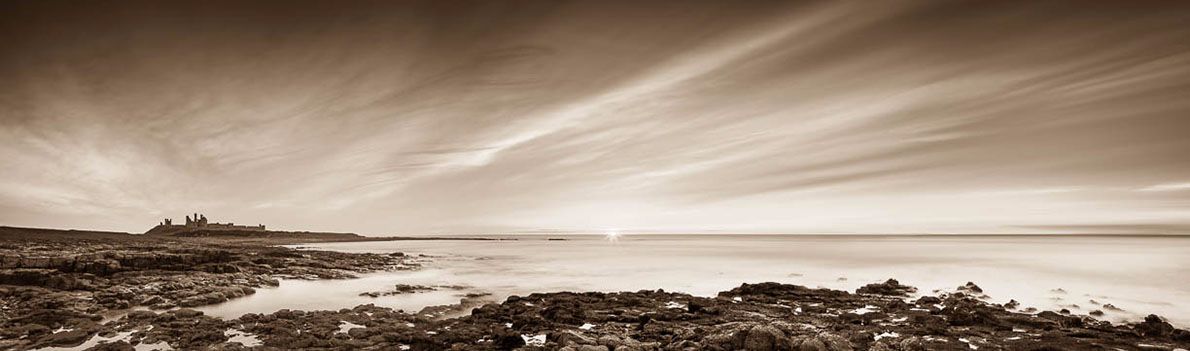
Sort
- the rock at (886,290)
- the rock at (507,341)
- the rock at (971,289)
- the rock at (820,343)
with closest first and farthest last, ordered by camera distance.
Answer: the rock at (820,343) → the rock at (507,341) → the rock at (886,290) → the rock at (971,289)

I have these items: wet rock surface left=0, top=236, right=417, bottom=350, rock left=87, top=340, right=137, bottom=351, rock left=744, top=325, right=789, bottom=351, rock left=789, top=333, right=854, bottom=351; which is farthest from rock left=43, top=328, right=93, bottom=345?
rock left=789, top=333, right=854, bottom=351

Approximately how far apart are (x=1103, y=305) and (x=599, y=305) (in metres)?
20.0

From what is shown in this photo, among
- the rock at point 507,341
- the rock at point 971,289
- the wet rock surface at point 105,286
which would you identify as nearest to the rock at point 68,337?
the wet rock surface at point 105,286

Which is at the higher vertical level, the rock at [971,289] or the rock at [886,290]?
the rock at [886,290]

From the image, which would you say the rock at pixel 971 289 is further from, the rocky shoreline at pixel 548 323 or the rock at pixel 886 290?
the rocky shoreline at pixel 548 323

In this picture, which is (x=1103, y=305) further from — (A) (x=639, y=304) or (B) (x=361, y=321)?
(B) (x=361, y=321)

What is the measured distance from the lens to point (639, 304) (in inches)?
671

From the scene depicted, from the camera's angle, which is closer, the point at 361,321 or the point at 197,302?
the point at 361,321

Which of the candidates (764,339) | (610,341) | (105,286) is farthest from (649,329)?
(105,286)

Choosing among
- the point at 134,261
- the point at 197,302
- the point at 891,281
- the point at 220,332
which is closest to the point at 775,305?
the point at 891,281

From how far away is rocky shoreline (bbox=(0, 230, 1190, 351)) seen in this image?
35.7 ft

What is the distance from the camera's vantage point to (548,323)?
13.4 m

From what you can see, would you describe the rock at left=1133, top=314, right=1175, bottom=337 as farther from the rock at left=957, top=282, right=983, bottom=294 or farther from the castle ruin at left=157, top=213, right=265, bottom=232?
the castle ruin at left=157, top=213, right=265, bottom=232

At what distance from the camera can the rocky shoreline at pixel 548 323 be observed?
10.9 metres
